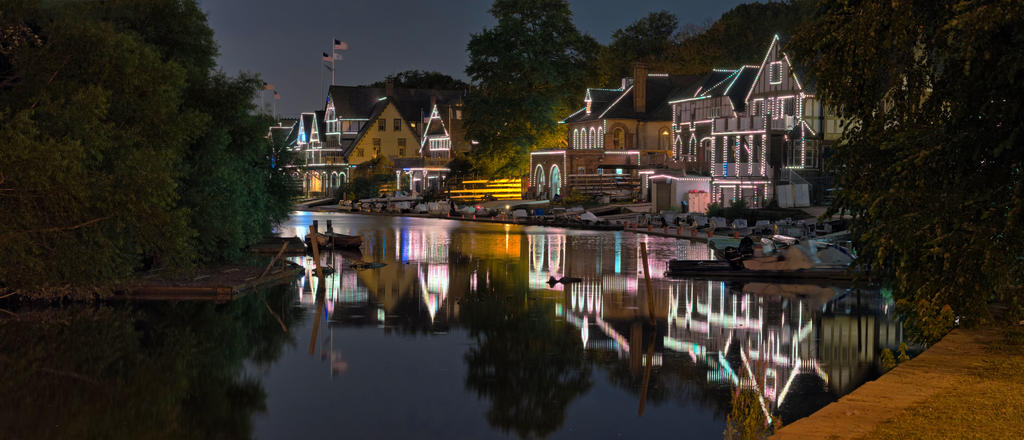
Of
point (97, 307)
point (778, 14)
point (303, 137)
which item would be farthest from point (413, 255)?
point (303, 137)

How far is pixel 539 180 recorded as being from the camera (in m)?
94.1

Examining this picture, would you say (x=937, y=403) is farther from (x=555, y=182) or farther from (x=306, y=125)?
(x=306, y=125)

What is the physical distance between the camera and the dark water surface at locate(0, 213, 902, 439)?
16672 mm

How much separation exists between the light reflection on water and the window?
1162 inches

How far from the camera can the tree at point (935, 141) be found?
1255cm

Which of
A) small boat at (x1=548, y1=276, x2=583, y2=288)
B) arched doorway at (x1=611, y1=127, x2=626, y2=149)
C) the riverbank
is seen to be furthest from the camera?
arched doorway at (x1=611, y1=127, x2=626, y2=149)

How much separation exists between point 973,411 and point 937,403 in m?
0.47

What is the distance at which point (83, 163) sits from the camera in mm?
24438

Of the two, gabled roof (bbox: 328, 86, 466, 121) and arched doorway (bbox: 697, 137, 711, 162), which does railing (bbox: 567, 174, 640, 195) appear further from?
gabled roof (bbox: 328, 86, 466, 121)

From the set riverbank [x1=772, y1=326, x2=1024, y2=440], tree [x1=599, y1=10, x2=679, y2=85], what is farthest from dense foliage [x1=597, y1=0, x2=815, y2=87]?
riverbank [x1=772, y1=326, x2=1024, y2=440]

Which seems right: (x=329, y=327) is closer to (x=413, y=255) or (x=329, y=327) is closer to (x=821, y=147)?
(x=413, y=255)

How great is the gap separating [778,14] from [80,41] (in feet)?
303

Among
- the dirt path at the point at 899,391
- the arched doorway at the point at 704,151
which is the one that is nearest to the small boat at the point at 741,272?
the dirt path at the point at 899,391

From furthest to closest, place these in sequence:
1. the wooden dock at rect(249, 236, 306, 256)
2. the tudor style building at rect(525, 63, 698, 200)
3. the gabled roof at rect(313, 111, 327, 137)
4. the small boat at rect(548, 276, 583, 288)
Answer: the gabled roof at rect(313, 111, 327, 137), the tudor style building at rect(525, 63, 698, 200), the wooden dock at rect(249, 236, 306, 256), the small boat at rect(548, 276, 583, 288)
